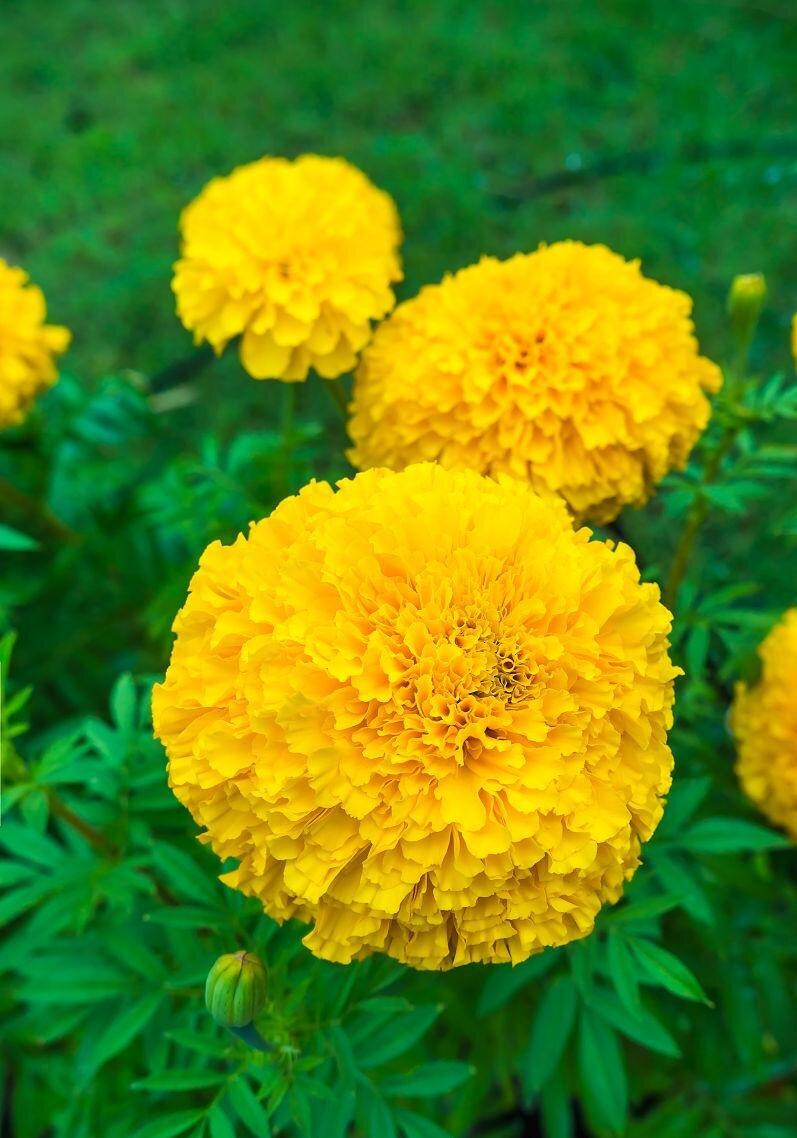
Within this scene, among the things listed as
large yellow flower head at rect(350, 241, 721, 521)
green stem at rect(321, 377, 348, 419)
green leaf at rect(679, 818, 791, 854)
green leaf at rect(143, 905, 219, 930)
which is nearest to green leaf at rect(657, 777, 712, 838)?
green leaf at rect(679, 818, 791, 854)

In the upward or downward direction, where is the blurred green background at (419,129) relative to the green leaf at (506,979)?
upward

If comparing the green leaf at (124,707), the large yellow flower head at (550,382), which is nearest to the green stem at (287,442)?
the large yellow flower head at (550,382)

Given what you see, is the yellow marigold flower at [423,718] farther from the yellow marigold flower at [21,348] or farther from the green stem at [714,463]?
the yellow marigold flower at [21,348]

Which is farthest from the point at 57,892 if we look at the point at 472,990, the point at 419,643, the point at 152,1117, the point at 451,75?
the point at 451,75

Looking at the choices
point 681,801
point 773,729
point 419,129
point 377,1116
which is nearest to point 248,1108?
point 377,1116

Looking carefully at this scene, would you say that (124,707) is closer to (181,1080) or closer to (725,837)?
(181,1080)
